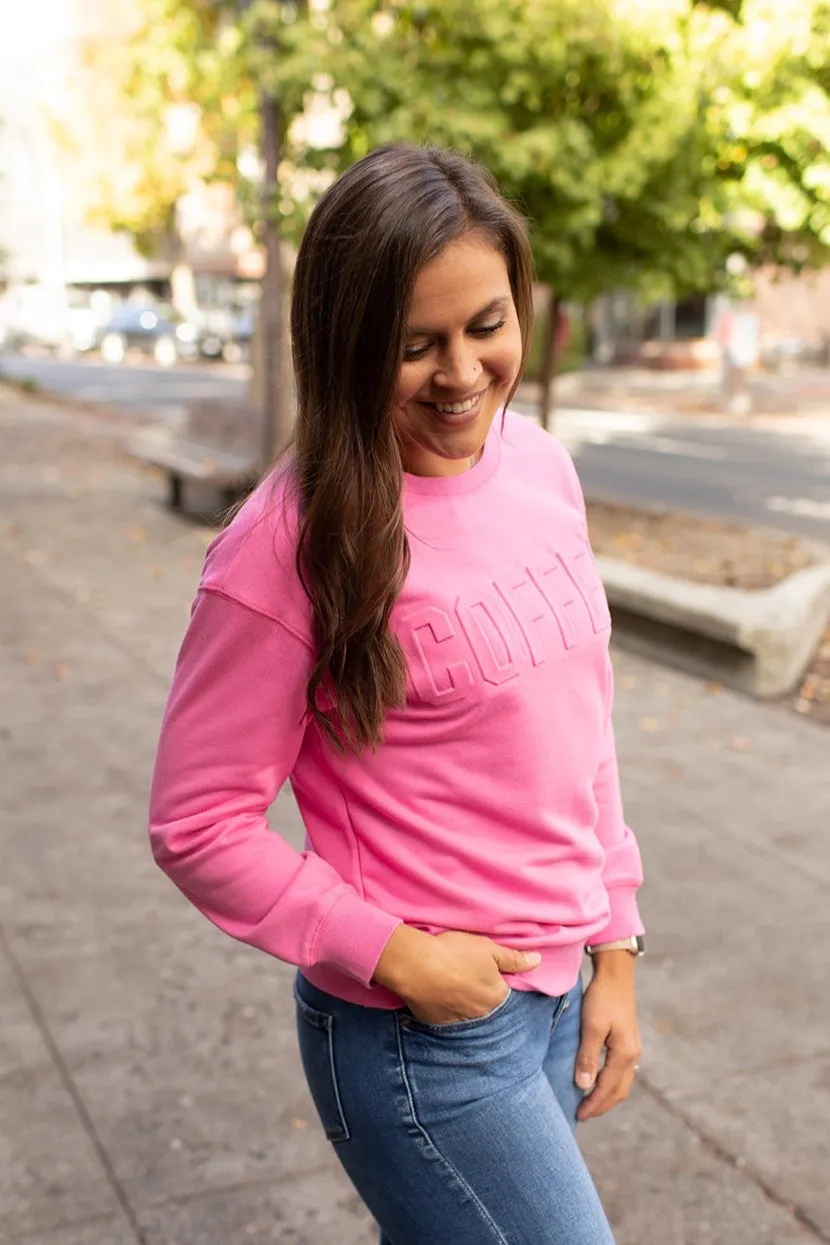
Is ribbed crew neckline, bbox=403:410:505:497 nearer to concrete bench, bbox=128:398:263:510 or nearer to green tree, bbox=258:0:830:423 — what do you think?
green tree, bbox=258:0:830:423

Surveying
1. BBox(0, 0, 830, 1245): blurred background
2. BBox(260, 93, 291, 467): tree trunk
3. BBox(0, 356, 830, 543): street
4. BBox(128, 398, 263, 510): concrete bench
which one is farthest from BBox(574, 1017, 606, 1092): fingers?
BBox(0, 356, 830, 543): street

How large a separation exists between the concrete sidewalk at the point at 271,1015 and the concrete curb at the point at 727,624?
0.22 metres

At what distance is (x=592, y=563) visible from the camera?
6.04ft

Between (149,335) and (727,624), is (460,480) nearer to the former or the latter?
(727,624)

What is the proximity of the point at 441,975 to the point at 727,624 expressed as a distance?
198 inches

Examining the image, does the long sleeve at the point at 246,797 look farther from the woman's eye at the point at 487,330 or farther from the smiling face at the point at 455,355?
the woman's eye at the point at 487,330

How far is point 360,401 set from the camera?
1549mm

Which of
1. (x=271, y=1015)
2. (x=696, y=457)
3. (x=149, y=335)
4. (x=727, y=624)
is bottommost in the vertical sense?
(x=149, y=335)

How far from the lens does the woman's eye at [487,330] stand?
1600 mm

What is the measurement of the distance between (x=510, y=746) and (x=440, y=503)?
277 mm

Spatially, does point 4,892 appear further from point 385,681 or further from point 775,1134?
point 385,681

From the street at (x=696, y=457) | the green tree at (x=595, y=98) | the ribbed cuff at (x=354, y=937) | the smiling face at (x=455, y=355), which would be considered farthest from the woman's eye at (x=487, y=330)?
the street at (x=696, y=457)

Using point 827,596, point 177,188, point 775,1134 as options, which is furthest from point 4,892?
point 177,188

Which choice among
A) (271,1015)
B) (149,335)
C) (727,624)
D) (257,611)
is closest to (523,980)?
(257,611)
